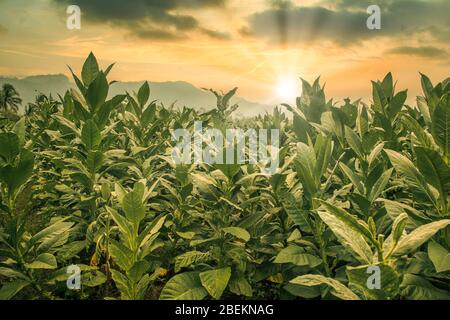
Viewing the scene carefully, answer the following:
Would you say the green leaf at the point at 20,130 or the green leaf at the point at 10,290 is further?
the green leaf at the point at 20,130

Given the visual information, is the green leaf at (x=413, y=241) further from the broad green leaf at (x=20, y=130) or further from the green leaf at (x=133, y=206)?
the broad green leaf at (x=20, y=130)

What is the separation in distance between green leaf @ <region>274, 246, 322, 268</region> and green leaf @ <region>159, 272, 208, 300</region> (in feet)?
1.54

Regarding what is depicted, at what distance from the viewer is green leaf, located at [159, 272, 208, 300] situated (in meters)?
2.04

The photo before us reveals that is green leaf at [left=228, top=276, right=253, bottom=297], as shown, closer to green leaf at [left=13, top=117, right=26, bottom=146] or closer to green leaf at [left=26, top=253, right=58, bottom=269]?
green leaf at [left=26, top=253, right=58, bottom=269]

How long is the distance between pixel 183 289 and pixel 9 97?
7224 centimetres

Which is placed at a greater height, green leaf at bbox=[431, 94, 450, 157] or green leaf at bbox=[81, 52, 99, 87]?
green leaf at bbox=[81, 52, 99, 87]

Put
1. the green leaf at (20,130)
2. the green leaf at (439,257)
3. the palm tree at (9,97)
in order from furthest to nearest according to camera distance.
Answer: the palm tree at (9,97) → the green leaf at (20,130) → the green leaf at (439,257)

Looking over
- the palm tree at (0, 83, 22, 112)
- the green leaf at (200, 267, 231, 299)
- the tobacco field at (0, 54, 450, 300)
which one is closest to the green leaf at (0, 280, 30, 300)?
the tobacco field at (0, 54, 450, 300)

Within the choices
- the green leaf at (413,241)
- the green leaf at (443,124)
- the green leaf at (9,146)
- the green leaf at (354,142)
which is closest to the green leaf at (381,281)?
the green leaf at (413,241)

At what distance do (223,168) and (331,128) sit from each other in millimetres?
884

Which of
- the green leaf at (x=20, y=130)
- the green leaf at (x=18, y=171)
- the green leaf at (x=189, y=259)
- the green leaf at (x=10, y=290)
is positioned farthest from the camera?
the green leaf at (x=20, y=130)

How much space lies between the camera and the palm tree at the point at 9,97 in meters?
60.7
